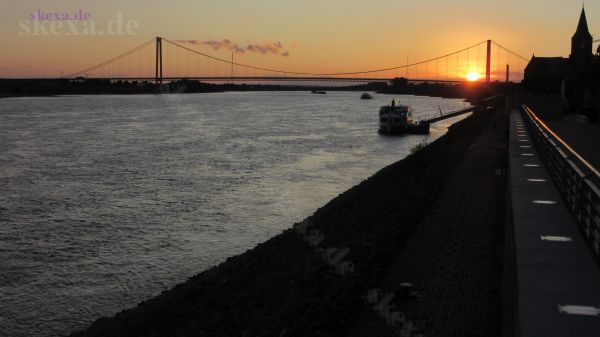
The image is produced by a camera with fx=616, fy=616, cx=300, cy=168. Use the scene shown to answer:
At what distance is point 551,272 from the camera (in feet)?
19.0

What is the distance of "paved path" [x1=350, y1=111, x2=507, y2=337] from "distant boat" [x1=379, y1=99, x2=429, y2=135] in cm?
4322

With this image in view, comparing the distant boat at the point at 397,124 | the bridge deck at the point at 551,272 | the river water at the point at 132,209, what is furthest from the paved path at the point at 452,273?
the distant boat at the point at 397,124

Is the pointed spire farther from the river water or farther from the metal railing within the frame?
the metal railing

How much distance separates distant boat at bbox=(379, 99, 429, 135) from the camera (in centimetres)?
5831

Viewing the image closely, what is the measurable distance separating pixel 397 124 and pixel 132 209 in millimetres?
40306

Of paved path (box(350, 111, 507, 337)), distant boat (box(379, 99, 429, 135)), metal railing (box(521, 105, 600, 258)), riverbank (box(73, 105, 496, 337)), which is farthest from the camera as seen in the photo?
distant boat (box(379, 99, 429, 135))

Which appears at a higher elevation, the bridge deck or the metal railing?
the metal railing

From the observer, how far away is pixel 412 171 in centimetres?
2573

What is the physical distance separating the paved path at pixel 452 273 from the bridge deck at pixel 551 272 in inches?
43.2

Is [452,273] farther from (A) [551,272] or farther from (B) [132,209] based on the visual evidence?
(B) [132,209]

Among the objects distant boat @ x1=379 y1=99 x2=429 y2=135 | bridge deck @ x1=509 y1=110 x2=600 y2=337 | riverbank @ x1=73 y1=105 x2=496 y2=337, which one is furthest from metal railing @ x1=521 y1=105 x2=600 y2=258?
distant boat @ x1=379 y1=99 x2=429 y2=135

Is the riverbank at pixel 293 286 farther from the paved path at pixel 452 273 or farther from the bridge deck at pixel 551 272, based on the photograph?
the bridge deck at pixel 551 272

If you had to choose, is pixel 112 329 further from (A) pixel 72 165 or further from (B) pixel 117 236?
(A) pixel 72 165

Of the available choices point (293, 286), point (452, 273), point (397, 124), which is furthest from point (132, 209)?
point (397, 124)
